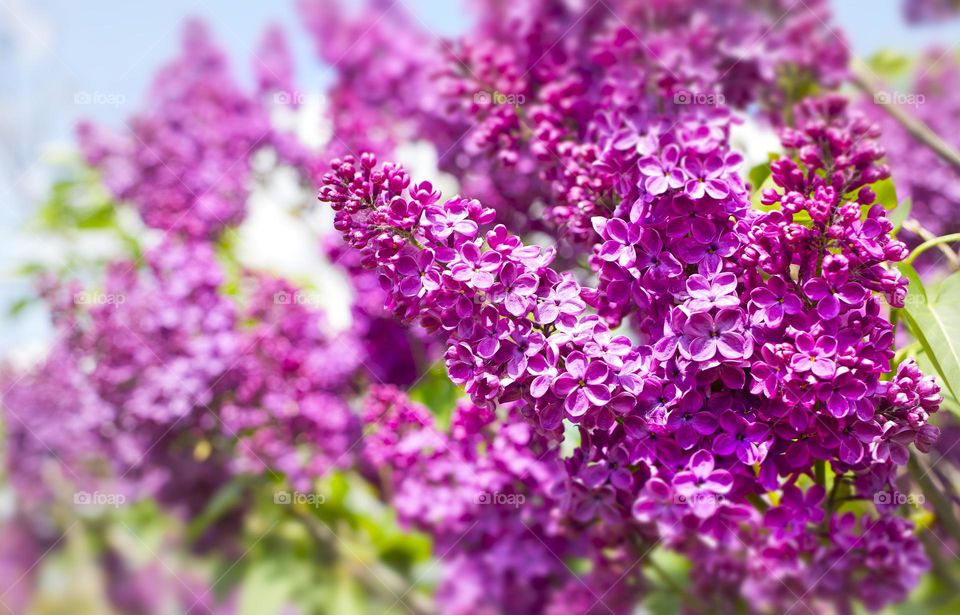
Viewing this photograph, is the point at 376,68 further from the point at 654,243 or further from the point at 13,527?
the point at 13,527

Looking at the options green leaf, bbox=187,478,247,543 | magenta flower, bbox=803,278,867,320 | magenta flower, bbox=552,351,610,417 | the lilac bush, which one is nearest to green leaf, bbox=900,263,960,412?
the lilac bush

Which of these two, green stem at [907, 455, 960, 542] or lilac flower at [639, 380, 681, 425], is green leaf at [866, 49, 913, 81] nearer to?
green stem at [907, 455, 960, 542]

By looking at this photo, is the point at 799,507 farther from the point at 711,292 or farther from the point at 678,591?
the point at 678,591

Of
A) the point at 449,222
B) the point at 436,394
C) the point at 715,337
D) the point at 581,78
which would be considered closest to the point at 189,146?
the point at 436,394

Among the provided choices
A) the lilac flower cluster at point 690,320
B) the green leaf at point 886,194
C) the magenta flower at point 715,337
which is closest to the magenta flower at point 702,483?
the lilac flower cluster at point 690,320

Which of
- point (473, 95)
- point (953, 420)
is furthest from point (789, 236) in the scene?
point (953, 420)
